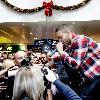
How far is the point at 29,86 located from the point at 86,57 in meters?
1.56

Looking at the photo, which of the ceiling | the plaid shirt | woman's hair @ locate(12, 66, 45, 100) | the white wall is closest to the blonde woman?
woman's hair @ locate(12, 66, 45, 100)

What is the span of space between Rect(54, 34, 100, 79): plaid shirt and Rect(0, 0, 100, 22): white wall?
12.2 ft

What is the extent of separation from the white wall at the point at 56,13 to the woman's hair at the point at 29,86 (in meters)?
5.20

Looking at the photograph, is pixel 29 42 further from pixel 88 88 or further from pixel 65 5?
pixel 88 88

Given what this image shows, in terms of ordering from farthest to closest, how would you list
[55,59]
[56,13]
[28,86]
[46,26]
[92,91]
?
[46,26], [56,13], [55,59], [92,91], [28,86]

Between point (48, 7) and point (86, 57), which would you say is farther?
point (48, 7)

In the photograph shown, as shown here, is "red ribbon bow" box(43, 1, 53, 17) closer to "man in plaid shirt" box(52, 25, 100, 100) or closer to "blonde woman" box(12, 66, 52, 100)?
"man in plaid shirt" box(52, 25, 100, 100)

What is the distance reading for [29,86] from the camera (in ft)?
6.64

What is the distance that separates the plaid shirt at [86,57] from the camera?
3.45 metres

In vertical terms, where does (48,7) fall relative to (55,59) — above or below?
above

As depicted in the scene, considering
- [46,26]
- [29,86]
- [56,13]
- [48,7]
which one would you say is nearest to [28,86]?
[29,86]

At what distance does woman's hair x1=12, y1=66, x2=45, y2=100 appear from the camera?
6.61ft

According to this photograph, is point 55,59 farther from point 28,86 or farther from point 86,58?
point 28,86

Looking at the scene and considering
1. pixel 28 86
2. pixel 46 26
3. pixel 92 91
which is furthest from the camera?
pixel 46 26
